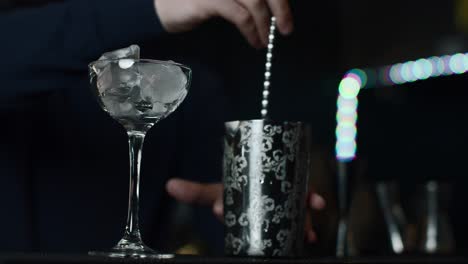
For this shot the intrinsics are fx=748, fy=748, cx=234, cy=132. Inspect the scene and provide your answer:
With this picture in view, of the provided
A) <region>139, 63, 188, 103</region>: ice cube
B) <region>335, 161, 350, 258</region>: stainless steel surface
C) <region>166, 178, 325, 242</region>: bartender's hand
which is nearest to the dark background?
<region>335, 161, 350, 258</region>: stainless steel surface

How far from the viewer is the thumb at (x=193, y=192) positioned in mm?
1522

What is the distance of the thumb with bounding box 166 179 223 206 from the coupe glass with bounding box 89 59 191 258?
1.68 feet

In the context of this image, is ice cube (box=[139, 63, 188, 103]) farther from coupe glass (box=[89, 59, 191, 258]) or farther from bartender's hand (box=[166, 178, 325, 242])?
bartender's hand (box=[166, 178, 325, 242])

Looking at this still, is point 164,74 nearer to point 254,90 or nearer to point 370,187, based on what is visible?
point 370,187

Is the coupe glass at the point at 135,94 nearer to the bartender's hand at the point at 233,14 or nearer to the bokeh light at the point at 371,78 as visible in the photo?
the bartender's hand at the point at 233,14

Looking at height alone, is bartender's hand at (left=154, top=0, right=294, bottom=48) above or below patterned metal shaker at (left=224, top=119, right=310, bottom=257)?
above

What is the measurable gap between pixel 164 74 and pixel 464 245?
258 cm

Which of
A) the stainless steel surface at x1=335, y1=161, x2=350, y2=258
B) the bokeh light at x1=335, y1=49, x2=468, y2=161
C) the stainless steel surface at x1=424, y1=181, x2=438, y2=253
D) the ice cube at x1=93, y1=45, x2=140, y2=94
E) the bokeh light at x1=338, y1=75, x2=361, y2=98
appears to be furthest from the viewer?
the bokeh light at x1=338, y1=75, x2=361, y2=98

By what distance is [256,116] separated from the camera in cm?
446

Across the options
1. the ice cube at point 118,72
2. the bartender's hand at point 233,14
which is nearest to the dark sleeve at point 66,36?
the bartender's hand at point 233,14

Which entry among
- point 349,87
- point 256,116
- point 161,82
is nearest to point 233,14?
point 161,82

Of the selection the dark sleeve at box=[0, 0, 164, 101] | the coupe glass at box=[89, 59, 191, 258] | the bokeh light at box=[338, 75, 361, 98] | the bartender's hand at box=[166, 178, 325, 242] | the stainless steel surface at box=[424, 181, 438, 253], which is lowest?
the stainless steel surface at box=[424, 181, 438, 253]

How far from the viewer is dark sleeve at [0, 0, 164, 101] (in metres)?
1.19

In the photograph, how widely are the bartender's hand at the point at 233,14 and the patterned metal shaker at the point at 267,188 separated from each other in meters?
0.21
